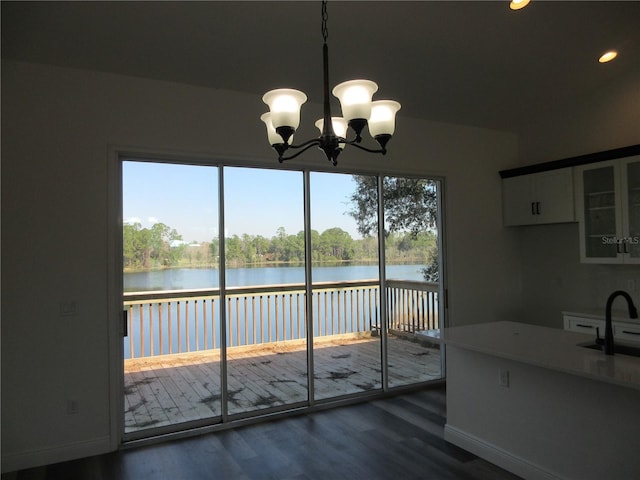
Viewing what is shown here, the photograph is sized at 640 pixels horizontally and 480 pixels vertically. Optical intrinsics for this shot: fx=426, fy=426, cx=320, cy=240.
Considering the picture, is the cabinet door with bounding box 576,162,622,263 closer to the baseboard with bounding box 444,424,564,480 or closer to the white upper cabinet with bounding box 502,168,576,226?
the white upper cabinet with bounding box 502,168,576,226

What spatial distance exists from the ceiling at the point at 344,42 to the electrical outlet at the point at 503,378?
250cm

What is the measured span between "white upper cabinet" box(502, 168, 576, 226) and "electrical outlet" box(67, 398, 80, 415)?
4705 millimetres

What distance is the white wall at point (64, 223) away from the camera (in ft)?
9.79

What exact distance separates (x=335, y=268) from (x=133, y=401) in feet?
6.92

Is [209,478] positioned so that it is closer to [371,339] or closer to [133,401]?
[133,401]

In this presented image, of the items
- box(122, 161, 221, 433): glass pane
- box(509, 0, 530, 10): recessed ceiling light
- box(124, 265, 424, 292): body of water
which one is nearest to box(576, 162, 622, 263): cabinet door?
box(124, 265, 424, 292): body of water

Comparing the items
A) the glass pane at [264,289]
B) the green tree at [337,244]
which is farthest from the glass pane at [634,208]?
the glass pane at [264,289]

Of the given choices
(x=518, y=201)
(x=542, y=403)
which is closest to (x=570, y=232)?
(x=518, y=201)

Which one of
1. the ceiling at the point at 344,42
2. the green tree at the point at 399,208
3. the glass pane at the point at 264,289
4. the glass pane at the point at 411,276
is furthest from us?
the glass pane at the point at 411,276

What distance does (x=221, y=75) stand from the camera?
3486mm

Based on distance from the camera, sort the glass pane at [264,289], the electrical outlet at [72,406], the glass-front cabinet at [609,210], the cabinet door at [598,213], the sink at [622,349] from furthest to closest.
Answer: the cabinet door at [598,213], the glass-front cabinet at [609,210], the glass pane at [264,289], the electrical outlet at [72,406], the sink at [622,349]

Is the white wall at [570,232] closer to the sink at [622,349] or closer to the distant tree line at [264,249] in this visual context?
the distant tree line at [264,249]

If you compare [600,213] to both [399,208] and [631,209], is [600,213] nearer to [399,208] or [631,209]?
[631,209]

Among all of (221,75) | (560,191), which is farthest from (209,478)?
(560,191)
